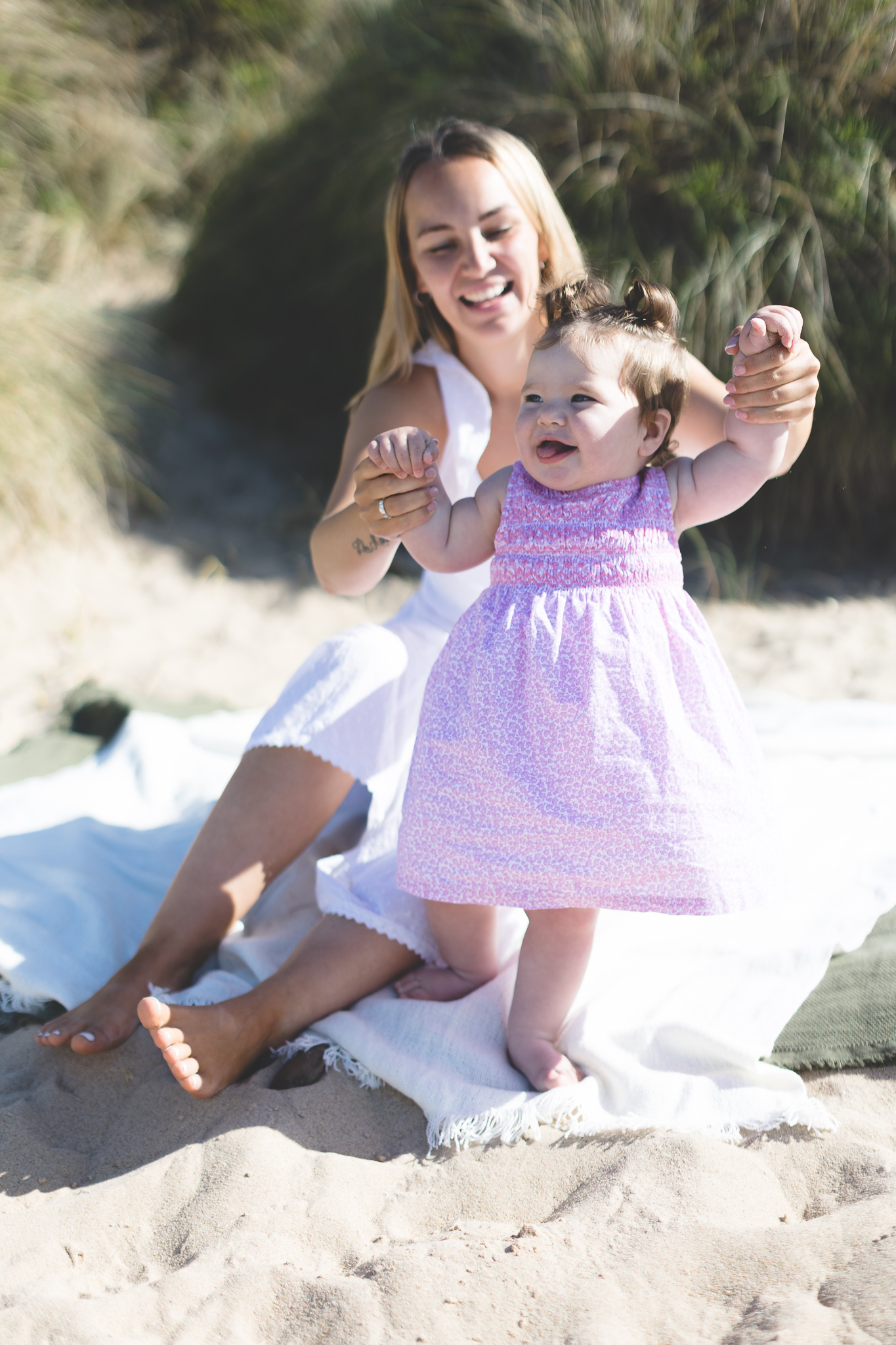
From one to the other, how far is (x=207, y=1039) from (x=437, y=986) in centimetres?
45

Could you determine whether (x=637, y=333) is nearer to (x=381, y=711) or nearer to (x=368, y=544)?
(x=368, y=544)

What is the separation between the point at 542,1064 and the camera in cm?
185

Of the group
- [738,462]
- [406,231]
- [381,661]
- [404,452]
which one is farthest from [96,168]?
[738,462]

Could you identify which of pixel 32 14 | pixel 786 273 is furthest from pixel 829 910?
pixel 32 14

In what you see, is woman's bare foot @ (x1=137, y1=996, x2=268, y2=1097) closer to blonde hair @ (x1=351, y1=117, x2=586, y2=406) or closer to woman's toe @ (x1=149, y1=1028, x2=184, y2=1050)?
woman's toe @ (x1=149, y1=1028, x2=184, y2=1050)

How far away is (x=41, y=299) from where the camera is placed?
487 centimetres

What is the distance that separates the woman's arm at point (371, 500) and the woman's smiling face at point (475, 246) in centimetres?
19

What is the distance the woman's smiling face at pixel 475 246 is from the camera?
227cm

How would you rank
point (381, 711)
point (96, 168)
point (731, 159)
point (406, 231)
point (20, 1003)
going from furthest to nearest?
point (96, 168)
point (731, 159)
point (406, 231)
point (381, 711)
point (20, 1003)

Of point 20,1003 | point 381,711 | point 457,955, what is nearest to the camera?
point 457,955

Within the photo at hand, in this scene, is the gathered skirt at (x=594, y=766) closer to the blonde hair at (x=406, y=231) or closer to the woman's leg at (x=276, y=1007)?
the woman's leg at (x=276, y=1007)

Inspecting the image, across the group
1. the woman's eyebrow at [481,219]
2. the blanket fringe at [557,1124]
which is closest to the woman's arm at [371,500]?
the woman's eyebrow at [481,219]

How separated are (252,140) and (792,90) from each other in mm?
3126

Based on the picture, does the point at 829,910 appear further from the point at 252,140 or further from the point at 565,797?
the point at 252,140
